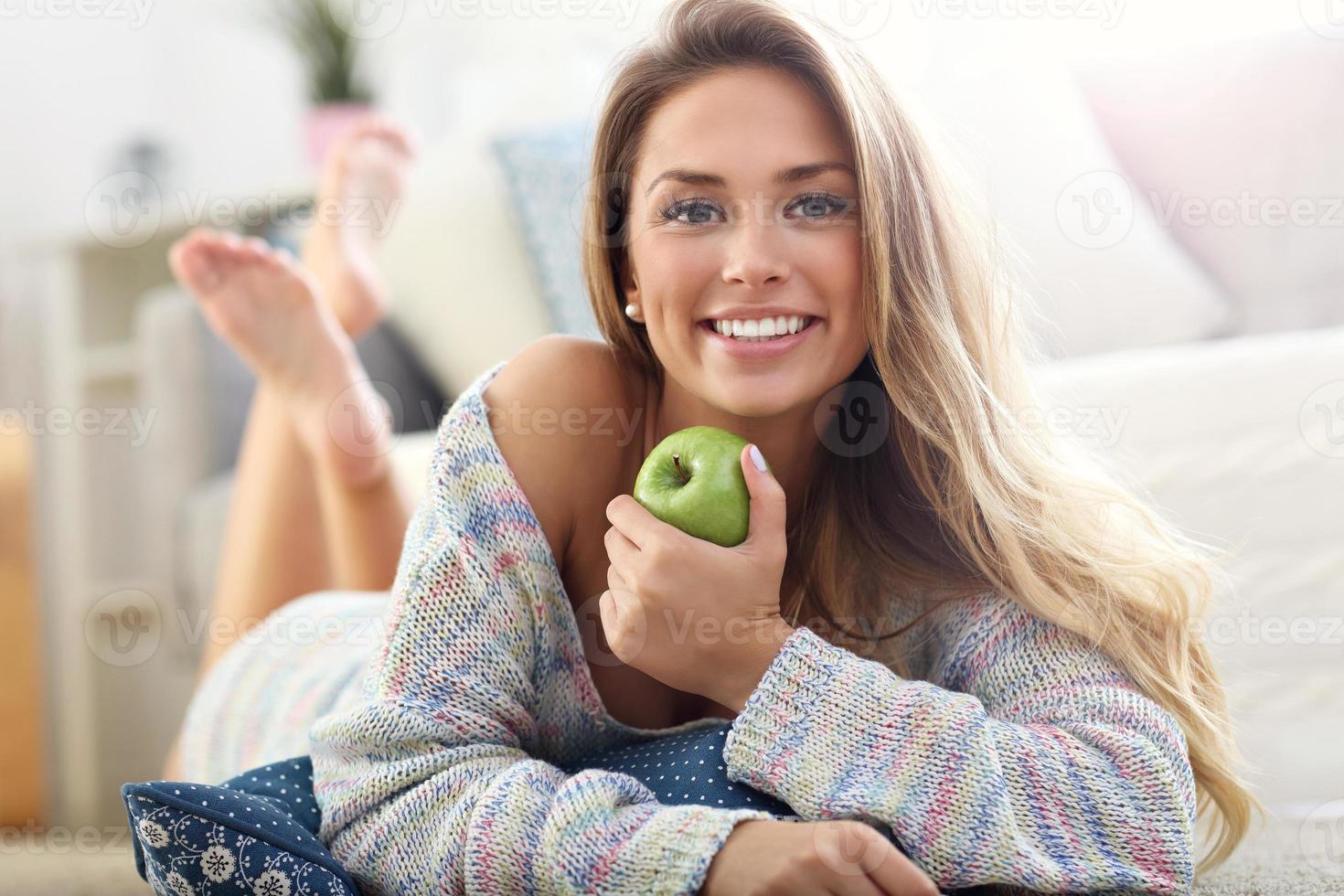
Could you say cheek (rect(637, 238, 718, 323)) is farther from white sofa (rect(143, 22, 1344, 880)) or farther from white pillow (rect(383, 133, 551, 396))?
white pillow (rect(383, 133, 551, 396))

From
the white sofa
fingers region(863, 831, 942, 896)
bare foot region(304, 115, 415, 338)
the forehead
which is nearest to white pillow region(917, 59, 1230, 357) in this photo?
the white sofa

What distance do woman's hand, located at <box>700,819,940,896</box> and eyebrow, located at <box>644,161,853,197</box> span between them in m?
0.46

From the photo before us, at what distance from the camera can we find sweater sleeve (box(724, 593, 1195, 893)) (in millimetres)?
768

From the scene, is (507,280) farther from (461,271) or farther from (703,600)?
(703,600)

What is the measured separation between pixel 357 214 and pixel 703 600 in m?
1.14

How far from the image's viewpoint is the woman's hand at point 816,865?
2.30 feet

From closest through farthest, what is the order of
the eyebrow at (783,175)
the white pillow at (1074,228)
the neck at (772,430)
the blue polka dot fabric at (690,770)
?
the blue polka dot fabric at (690,770), the eyebrow at (783,175), the neck at (772,430), the white pillow at (1074,228)

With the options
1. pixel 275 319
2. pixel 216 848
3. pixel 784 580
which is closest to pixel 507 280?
pixel 275 319

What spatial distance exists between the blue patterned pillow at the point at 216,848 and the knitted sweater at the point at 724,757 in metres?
0.05

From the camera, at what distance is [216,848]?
2.49ft

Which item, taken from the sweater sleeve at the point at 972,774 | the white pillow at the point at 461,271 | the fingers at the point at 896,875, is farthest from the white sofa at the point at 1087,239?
the fingers at the point at 896,875

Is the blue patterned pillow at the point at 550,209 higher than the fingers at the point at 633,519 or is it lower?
higher

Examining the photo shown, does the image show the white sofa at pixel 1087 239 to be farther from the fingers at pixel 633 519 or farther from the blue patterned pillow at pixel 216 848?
the blue patterned pillow at pixel 216 848

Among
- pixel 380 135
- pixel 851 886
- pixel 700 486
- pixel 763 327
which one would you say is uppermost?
pixel 380 135
